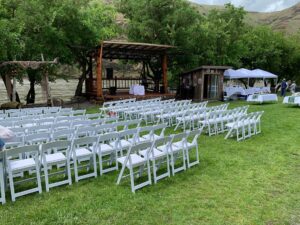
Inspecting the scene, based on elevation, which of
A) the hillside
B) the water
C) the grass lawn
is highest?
the hillside

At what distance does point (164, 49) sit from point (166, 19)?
8.37ft

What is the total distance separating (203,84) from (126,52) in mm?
5561

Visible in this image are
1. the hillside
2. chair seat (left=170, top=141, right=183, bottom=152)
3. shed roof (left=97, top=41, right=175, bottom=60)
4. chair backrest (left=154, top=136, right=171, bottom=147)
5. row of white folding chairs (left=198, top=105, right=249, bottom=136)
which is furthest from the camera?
the hillside

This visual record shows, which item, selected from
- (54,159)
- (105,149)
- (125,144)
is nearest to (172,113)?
(125,144)

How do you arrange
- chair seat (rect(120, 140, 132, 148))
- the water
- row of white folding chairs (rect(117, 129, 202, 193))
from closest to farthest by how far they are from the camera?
row of white folding chairs (rect(117, 129, 202, 193))
chair seat (rect(120, 140, 132, 148))
the water

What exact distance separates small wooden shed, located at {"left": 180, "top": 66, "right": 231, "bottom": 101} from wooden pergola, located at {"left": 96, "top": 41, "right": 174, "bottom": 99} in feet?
5.53

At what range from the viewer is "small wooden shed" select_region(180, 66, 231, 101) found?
20.5 metres

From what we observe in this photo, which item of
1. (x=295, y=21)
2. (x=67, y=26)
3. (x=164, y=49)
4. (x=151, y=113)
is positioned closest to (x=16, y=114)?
(x=151, y=113)

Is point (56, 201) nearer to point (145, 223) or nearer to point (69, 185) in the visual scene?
point (69, 185)

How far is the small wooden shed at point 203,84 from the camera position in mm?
20516

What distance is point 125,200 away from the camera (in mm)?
4648

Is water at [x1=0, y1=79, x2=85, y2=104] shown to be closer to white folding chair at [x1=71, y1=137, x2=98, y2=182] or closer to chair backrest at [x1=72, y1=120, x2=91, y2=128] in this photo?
chair backrest at [x1=72, y1=120, x2=91, y2=128]

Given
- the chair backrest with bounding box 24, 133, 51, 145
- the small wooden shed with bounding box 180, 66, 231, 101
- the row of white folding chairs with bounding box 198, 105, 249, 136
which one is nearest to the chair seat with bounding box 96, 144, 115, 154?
the chair backrest with bounding box 24, 133, 51, 145

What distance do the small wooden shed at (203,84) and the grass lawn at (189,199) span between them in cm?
1415
